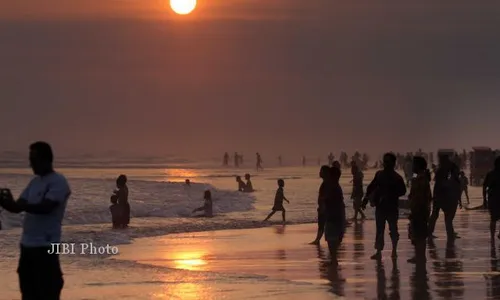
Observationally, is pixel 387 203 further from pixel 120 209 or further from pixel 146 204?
pixel 146 204

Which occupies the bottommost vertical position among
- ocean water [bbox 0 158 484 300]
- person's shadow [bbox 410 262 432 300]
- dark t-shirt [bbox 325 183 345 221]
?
person's shadow [bbox 410 262 432 300]

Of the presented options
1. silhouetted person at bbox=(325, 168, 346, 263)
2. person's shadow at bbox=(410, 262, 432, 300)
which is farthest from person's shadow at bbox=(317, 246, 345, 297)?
person's shadow at bbox=(410, 262, 432, 300)

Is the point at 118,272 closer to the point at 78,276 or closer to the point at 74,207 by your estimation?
the point at 78,276

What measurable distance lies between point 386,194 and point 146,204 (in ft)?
89.4

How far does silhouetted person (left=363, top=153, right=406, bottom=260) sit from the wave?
1434cm

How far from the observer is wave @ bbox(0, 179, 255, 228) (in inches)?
1353

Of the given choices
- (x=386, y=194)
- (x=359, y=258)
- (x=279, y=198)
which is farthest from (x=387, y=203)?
(x=279, y=198)

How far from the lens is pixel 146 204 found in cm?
4347

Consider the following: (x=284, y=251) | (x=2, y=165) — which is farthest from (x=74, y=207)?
(x=2, y=165)

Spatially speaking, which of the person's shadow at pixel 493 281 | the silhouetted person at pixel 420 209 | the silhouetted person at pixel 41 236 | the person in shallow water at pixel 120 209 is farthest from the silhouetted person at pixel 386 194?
the person in shallow water at pixel 120 209

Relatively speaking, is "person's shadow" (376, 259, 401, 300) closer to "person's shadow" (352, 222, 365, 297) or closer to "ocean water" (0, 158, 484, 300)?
"person's shadow" (352, 222, 365, 297)

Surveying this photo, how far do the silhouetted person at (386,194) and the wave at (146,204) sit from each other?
14.3m

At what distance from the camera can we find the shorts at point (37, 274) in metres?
9.44

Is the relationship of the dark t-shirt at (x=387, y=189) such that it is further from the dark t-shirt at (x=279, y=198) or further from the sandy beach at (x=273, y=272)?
the dark t-shirt at (x=279, y=198)
